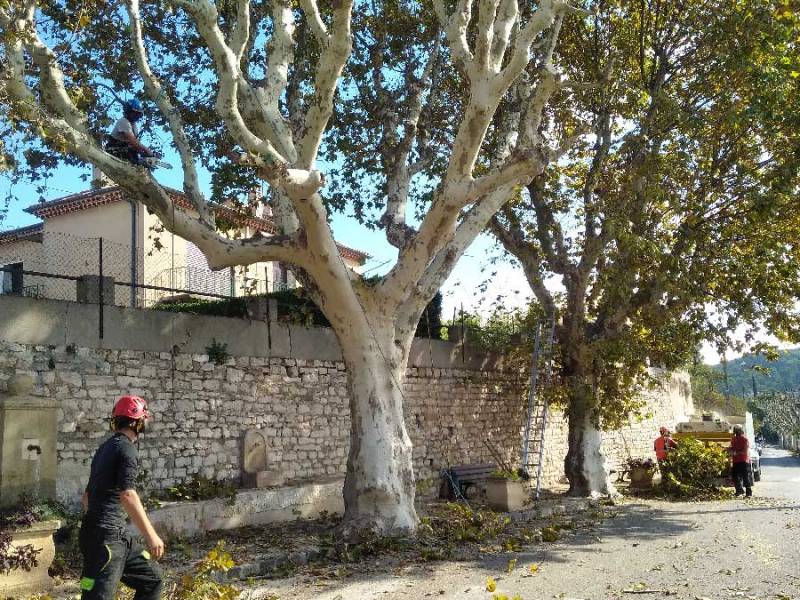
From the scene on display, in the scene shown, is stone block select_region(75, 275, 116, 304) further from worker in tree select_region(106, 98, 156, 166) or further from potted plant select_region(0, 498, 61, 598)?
potted plant select_region(0, 498, 61, 598)

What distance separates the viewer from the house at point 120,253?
10.8 m

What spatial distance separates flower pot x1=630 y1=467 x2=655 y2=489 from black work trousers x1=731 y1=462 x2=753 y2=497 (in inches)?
68.6

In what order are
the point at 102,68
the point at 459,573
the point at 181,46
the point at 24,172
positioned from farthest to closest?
the point at 181,46 < the point at 102,68 < the point at 24,172 < the point at 459,573

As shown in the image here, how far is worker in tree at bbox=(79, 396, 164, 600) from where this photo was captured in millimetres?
4090

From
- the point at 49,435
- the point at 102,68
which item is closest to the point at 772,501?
the point at 49,435

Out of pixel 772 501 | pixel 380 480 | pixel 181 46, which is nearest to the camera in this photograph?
pixel 380 480

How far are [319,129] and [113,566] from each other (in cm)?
597

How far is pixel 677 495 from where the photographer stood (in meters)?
15.7

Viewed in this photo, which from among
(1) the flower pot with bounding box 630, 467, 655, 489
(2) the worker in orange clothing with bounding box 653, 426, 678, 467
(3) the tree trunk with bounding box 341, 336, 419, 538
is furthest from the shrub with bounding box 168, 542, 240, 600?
(2) the worker in orange clothing with bounding box 653, 426, 678, 467

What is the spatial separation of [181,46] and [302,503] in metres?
7.68

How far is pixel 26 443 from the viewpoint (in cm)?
769

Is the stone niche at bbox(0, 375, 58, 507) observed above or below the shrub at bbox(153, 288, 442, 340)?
below

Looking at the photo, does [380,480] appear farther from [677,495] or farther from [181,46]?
[677,495]

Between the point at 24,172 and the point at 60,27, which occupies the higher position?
the point at 60,27
